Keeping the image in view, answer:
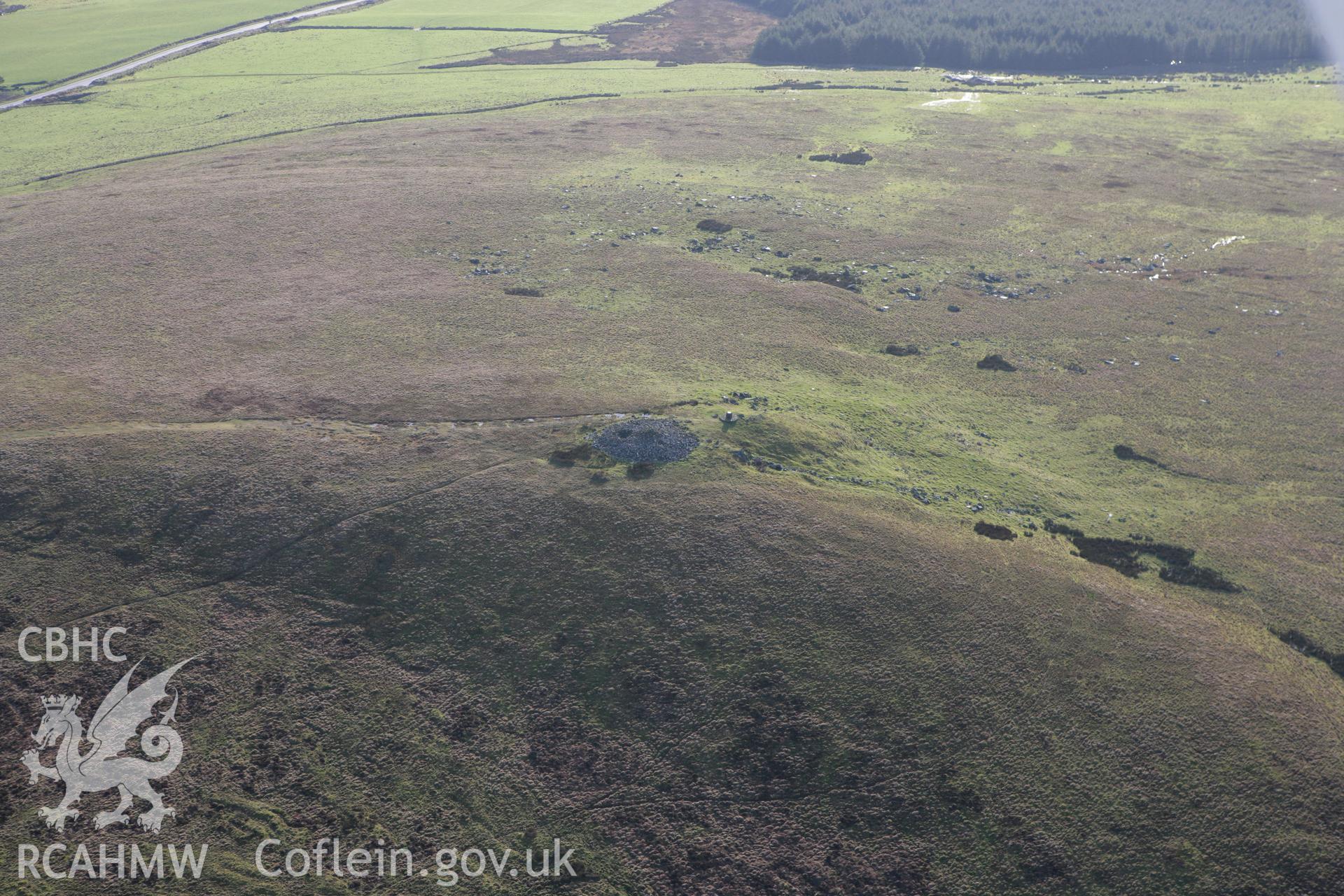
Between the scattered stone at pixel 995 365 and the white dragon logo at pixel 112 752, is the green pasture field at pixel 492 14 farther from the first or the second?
the white dragon logo at pixel 112 752

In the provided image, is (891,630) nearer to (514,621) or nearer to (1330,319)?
(514,621)

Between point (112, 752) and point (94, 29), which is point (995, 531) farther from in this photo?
point (94, 29)

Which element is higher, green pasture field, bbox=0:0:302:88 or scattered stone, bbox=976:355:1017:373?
green pasture field, bbox=0:0:302:88

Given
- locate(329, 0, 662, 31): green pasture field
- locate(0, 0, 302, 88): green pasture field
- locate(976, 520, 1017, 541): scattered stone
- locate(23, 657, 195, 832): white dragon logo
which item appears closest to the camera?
locate(23, 657, 195, 832): white dragon logo

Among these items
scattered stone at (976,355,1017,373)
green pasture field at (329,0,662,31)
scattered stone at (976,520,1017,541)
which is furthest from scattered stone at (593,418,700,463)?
green pasture field at (329,0,662,31)

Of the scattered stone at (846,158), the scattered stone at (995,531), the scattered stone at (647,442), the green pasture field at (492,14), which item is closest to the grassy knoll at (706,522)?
the scattered stone at (995,531)

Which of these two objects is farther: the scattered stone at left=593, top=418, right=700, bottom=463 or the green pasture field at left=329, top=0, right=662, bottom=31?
the green pasture field at left=329, top=0, right=662, bottom=31

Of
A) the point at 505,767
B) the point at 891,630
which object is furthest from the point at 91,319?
the point at 891,630

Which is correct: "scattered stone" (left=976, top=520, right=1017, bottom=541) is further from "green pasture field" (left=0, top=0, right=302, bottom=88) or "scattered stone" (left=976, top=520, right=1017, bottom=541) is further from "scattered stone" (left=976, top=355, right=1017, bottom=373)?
"green pasture field" (left=0, top=0, right=302, bottom=88)
